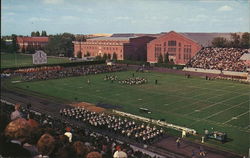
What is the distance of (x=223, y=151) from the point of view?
1762cm

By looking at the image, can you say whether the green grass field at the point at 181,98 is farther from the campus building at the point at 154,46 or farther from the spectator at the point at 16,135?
the campus building at the point at 154,46

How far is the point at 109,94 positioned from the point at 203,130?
13587 millimetres

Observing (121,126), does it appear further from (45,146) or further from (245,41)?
(245,41)

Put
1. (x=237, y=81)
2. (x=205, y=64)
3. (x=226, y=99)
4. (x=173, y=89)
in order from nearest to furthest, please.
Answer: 1. (x=226, y=99)
2. (x=173, y=89)
3. (x=237, y=81)
4. (x=205, y=64)

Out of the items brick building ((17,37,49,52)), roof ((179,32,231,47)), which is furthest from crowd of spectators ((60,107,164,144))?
brick building ((17,37,49,52))

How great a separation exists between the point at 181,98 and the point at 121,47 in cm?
4389

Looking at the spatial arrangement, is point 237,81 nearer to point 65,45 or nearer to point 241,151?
point 241,151

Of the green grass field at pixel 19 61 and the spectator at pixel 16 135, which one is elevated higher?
the green grass field at pixel 19 61

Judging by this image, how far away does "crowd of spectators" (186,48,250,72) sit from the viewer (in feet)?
170

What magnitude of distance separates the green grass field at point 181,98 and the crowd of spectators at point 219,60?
33.7 ft

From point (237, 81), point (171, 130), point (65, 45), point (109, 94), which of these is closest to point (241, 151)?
point (171, 130)

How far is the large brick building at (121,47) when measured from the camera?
2879 inches

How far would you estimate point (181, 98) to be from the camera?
30.5 m

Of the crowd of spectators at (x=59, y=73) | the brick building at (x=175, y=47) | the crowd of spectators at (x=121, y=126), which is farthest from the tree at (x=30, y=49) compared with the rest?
the crowd of spectators at (x=121, y=126)
